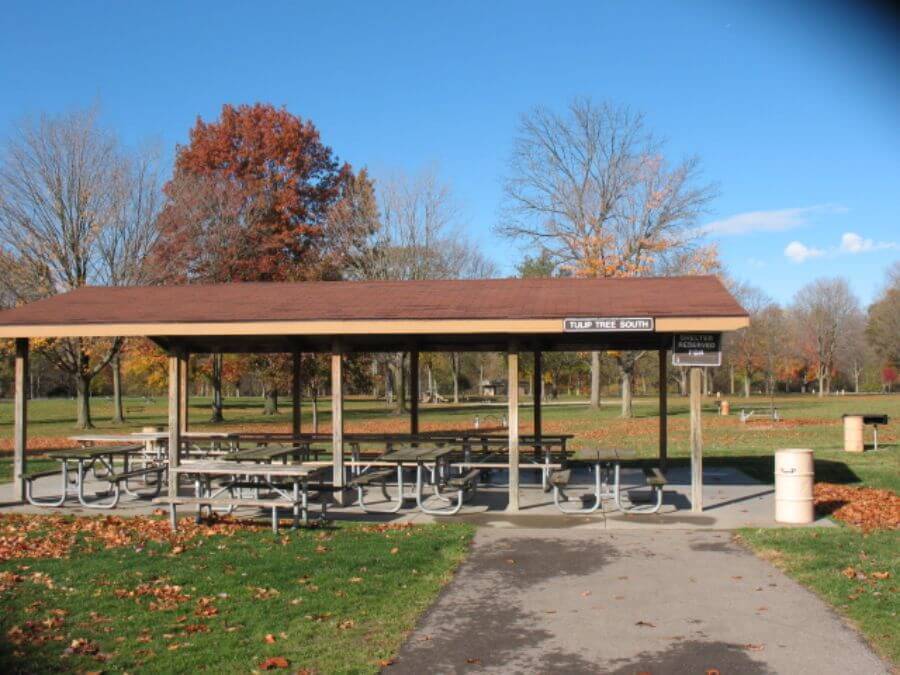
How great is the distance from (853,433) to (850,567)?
13458 mm

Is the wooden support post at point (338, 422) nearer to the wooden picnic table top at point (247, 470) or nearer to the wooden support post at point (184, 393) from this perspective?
the wooden picnic table top at point (247, 470)

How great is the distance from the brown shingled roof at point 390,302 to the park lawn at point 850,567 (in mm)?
2674

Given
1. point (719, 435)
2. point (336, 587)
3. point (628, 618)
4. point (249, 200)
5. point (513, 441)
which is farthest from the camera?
point (249, 200)

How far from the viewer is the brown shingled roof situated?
424 inches

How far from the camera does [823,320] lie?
75938 millimetres

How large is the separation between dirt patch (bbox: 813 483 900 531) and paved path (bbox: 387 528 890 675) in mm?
2451

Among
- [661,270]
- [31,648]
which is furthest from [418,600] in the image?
[661,270]

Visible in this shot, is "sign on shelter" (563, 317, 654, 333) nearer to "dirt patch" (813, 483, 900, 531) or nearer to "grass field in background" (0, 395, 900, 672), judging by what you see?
"grass field in background" (0, 395, 900, 672)

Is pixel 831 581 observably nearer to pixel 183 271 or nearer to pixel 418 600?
pixel 418 600

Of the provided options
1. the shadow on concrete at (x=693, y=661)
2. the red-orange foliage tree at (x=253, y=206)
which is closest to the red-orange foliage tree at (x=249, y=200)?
the red-orange foliage tree at (x=253, y=206)

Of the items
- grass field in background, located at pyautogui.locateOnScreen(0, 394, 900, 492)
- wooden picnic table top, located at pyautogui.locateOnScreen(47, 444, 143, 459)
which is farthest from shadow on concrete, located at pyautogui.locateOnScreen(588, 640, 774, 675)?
grass field in background, located at pyautogui.locateOnScreen(0, 394, 900, 492)

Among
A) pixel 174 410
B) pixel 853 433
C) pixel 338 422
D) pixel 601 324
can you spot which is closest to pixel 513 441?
pixel 601 324

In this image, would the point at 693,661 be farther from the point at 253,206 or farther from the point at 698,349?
the point at 253,206

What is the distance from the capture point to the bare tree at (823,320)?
75.9 metres
